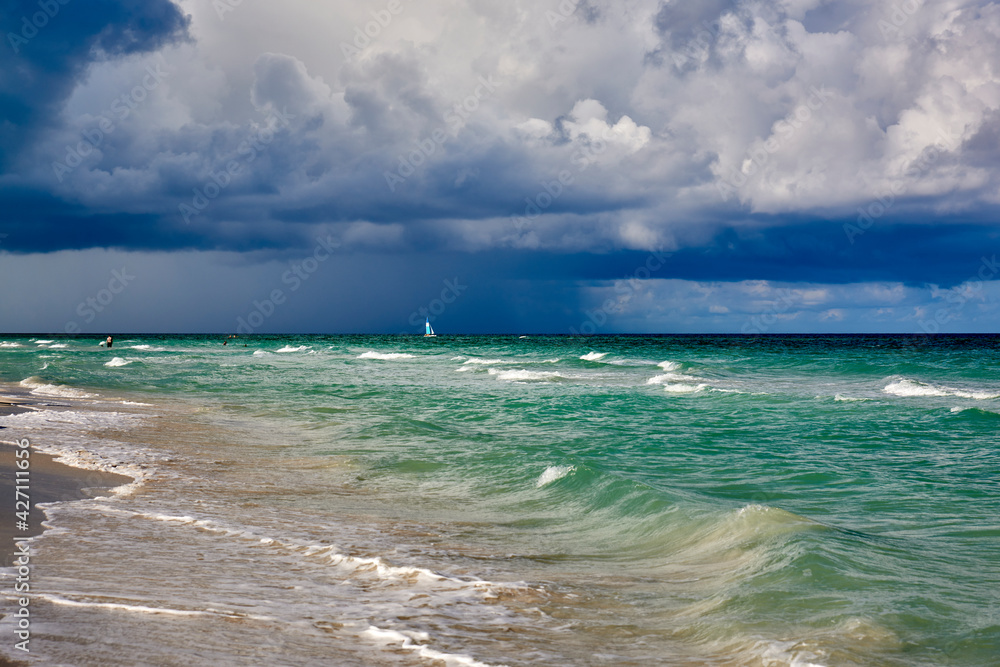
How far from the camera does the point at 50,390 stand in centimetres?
3009

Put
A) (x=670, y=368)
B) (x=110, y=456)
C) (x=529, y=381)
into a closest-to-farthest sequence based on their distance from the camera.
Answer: (x=110, y=456) < (x=529, y=381) < (x=670, y=368)

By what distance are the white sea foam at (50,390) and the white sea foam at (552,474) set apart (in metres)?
22.2

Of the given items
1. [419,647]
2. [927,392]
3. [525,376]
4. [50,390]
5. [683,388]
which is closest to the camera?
[419,647]

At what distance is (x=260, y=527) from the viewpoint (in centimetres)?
901

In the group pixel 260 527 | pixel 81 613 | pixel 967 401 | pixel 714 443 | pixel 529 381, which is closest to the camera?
pixel 81 613

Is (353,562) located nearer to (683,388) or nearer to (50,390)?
(683,388)

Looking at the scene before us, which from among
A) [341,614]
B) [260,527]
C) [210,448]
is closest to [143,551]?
[260,527]

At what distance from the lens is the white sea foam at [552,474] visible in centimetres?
1251

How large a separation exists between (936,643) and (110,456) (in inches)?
537

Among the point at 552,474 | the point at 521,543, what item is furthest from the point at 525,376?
the point at 521,543

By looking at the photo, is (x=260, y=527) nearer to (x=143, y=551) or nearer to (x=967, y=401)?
(x=143, y=551)

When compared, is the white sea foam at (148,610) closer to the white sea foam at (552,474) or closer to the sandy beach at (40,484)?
the sandy beach at (40,484)

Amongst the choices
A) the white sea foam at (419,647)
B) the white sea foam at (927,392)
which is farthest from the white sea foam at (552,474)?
the white sea foam at (927,392)

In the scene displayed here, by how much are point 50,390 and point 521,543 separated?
1112 inches
